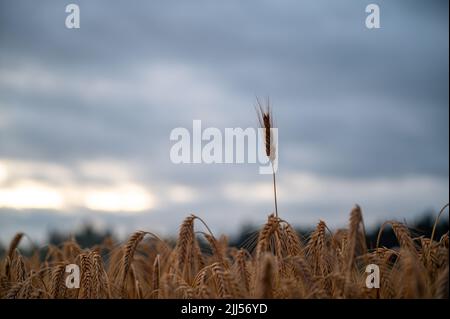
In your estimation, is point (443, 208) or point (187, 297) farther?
point (443, 208)

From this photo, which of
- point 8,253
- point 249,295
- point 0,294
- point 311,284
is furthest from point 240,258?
point 8,253

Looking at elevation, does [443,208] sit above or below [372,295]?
above

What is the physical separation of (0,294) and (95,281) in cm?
84

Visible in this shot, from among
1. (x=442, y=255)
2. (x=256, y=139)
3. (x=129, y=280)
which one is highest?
(x=256, y=139)

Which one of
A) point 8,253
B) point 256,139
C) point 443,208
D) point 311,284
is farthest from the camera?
point 8,253

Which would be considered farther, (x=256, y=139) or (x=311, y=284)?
(x=256, y=139)

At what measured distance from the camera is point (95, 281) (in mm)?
4156
